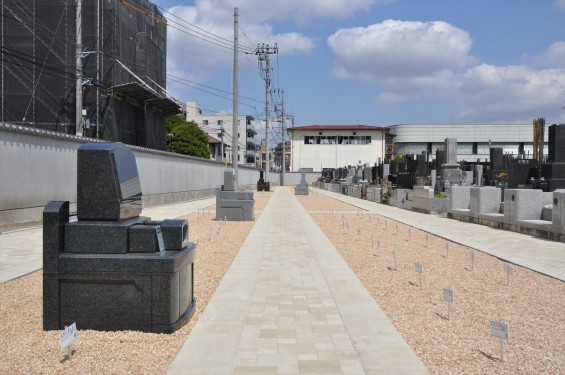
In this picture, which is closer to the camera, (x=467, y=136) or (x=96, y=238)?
(x=96, y=238)

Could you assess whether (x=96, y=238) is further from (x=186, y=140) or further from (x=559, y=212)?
(x=186, y=140)

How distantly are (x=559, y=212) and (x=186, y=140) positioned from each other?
6975cm

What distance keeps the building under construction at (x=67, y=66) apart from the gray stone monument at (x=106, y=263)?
2566 cm

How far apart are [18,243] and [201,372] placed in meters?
9.28

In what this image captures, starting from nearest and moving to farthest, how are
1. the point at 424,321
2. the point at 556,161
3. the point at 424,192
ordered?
the point at 424,321, the point at 556,161, the point at 424,192

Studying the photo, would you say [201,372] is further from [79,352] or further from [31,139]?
[31,139]

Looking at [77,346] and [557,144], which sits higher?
[557,144]

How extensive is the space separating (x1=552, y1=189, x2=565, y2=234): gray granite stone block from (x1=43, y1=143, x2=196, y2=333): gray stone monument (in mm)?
10476

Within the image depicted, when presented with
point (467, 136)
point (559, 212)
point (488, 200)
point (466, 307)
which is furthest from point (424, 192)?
point (467, 136)

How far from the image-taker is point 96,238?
193 inches

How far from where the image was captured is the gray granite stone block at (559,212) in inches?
474

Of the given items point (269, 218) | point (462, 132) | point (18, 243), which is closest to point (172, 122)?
point (462, 132)

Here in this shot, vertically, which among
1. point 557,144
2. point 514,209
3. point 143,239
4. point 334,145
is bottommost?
point 514,209

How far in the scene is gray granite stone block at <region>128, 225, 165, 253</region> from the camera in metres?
4.92
